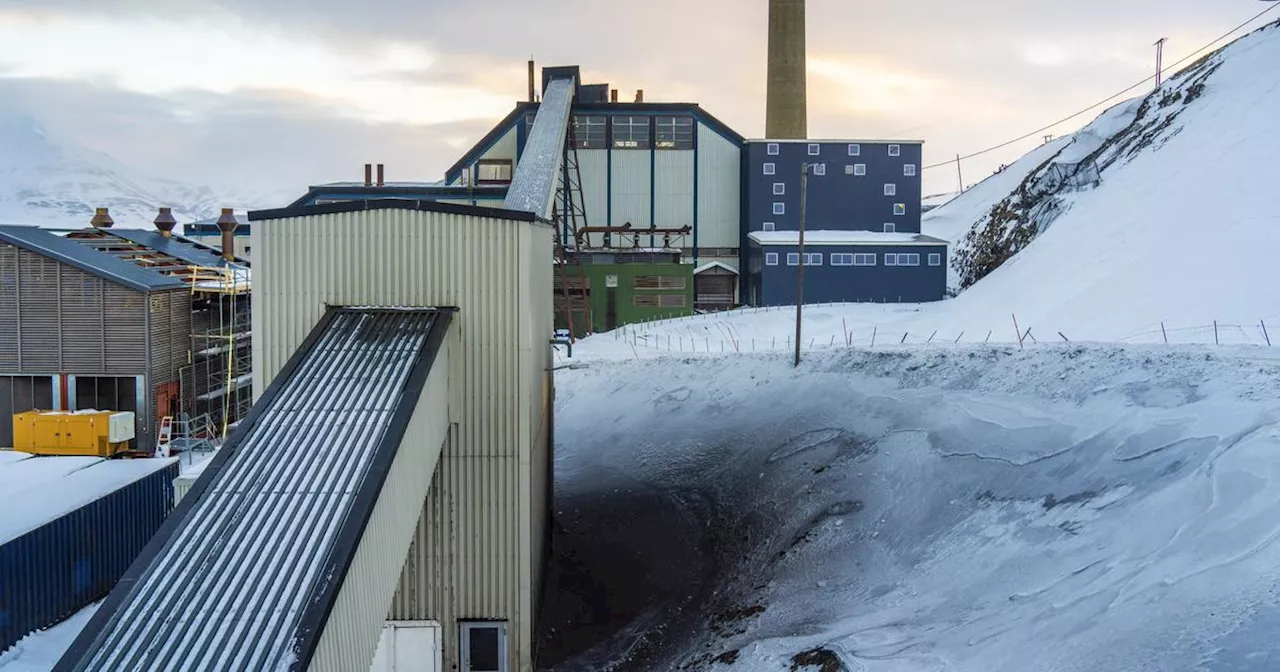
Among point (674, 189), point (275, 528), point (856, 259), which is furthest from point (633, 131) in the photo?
point (275, 528)

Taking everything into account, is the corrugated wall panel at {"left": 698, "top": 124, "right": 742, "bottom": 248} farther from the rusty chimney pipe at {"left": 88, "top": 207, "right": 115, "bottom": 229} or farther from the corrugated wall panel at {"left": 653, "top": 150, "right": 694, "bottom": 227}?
the rusty chimney pipe at {"left": 88, "top": 207, "right": 115, "bottom": 229}

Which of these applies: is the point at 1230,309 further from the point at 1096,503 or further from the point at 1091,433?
the point at 1096,503

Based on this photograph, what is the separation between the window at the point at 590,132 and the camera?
60.0 meters

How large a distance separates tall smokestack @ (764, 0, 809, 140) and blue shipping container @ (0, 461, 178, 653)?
2215 inches

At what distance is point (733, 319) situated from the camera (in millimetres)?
49375

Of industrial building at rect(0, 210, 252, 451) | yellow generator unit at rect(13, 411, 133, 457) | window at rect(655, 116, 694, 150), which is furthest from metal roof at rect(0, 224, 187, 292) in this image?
window at rect(655, 116, 694, 150)

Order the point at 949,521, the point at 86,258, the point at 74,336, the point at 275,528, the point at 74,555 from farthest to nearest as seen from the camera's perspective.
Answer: the point at 86,258 → the point at 74,336 → the point at 74,555 → the point at 949,521 → the point at 275,528

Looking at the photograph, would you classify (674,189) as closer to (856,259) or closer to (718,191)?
(718,191)

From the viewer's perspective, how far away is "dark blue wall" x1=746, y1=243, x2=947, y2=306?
54.9 meters

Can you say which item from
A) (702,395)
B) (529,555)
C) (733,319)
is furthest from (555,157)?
(529,555)

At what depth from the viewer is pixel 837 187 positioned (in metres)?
60.9

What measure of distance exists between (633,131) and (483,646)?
Answer: 4738 centimetres

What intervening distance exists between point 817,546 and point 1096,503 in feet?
19.2

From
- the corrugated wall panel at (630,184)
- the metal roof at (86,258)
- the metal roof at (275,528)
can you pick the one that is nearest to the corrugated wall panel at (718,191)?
the corrugated wall panel at (630,184)
